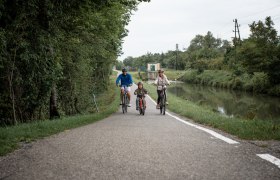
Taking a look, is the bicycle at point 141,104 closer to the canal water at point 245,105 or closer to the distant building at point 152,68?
the canal water at point 245,105

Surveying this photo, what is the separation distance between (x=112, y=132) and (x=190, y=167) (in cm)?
377

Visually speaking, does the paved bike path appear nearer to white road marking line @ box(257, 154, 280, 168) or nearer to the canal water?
white road marking line @ box(257, 154, 280, 168)

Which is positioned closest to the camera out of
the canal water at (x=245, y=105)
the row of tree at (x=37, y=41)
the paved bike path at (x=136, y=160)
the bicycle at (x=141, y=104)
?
the paved bike path at (x=136, y=160)

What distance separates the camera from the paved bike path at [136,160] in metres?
4.22

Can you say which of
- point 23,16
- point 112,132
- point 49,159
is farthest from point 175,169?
point 23,16

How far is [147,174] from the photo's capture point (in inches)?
166

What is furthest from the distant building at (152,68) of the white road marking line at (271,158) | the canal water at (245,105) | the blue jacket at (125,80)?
the white road marking line at (271,158)

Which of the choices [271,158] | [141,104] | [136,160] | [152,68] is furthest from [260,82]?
[152,68]

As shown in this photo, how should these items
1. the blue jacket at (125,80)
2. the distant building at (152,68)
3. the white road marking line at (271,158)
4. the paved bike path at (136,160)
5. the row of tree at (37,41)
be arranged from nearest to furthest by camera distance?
the paved bike path at (136,160), the white road marking line at (271,158), the row of tree at (37,41), the blue jacket at (125,80), the distant building at (152,68)

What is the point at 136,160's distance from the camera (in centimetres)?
496

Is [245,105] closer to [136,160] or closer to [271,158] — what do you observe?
[271,158]

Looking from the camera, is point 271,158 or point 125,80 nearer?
point 271,158

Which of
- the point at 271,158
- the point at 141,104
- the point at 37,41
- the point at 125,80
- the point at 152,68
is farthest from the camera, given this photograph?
the point at 152,68

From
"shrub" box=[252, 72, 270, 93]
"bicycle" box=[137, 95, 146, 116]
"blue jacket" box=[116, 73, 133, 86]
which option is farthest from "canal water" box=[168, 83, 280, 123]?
"blue jacket" box=[116, 73, 133, 86]
